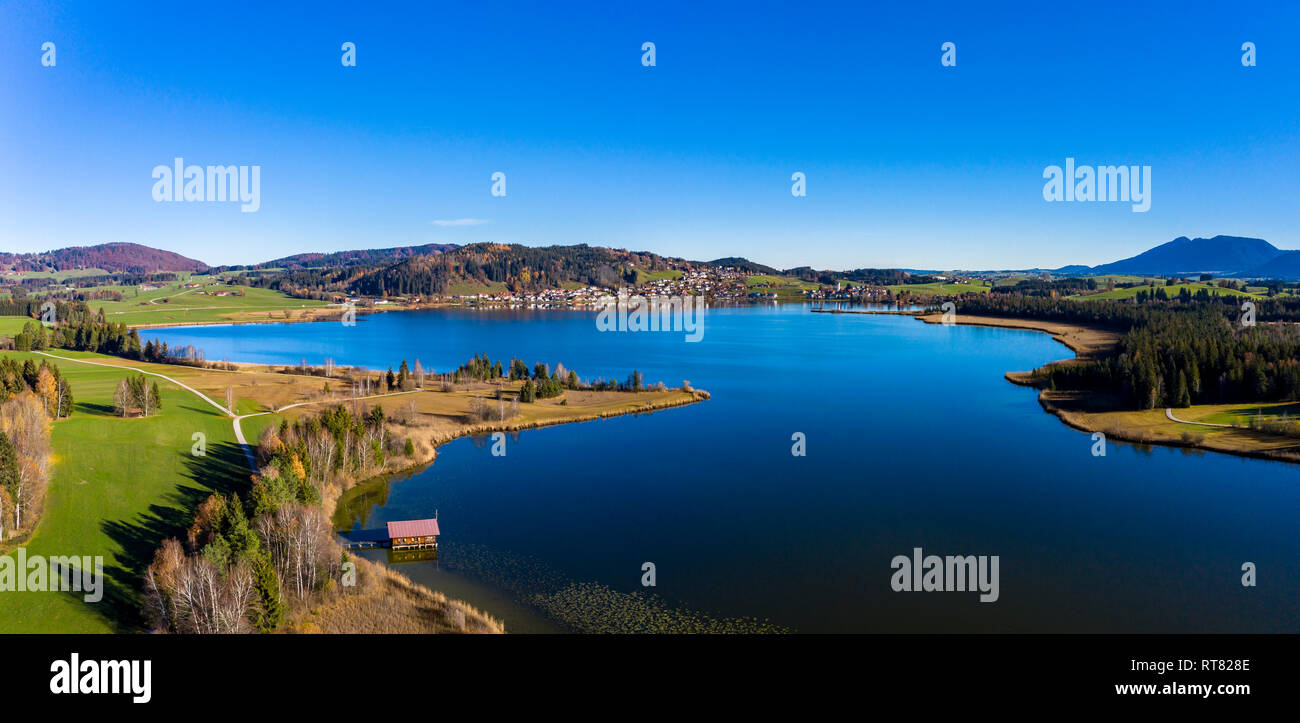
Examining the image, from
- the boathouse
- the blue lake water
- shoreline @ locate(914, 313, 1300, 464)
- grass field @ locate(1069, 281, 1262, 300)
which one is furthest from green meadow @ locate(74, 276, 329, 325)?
grass field @ locate(1069, 281, 1262, 300)

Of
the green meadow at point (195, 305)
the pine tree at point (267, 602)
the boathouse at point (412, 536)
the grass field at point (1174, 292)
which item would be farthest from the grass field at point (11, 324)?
the grass field at point (1174, 292)

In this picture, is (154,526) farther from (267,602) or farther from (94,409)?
(94,409)

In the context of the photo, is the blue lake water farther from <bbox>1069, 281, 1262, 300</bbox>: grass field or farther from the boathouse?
<bbox>1069, 281, 1262, 300</bbox>: grass field

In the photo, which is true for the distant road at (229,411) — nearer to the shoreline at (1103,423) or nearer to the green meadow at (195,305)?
the shoreline at (1103,423)

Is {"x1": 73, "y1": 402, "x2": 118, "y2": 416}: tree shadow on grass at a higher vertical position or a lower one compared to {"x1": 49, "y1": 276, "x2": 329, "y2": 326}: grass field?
lower

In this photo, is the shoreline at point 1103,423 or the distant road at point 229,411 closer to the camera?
the distant road at point 229,411
